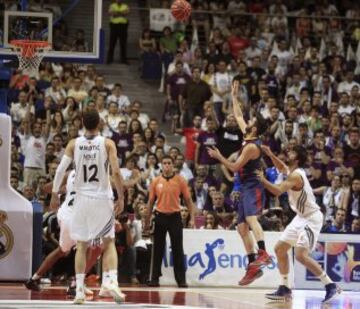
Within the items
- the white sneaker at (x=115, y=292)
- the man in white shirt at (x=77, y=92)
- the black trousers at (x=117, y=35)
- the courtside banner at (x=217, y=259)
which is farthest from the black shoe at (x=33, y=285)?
the black trousers at (x=117, y=35)

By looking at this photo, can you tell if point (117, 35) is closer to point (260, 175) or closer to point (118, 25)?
point (118, 25)

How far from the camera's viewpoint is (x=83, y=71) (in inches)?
968

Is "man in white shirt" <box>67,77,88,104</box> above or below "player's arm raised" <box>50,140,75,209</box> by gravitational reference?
above

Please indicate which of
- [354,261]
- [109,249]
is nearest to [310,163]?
[354,261]

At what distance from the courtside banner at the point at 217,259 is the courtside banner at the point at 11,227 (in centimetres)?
322

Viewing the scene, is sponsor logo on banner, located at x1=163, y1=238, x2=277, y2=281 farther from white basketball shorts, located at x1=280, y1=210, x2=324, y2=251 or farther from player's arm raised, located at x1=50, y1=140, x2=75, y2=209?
player's arm raised, located at x1=50, y1=140, x2=75, y2=209

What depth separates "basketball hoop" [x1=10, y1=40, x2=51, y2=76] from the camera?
1609 cm

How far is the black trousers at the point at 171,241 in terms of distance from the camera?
18.0 m

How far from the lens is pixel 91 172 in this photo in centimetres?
1316

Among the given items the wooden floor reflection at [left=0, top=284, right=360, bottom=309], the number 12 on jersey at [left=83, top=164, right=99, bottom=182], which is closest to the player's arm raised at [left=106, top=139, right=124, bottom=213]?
the number 12 on jersey at [left=83, top=164, right=99, bottom=182]

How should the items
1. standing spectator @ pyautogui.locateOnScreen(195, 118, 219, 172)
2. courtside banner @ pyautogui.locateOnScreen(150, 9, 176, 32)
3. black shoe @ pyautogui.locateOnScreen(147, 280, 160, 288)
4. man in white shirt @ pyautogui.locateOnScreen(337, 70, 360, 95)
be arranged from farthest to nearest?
courtside banner @ pyautogui.locateOnScreen(150, 9, 176, 32), man in white shirt @ pyautogui.locateOnScreen(337, 70, 360, 95), standing spectator @ pyautogui.locateOnScreen(195, 118, 219, 172), black shoe @ pyautogui.locateOnScreen(147, 280, 160, 288)

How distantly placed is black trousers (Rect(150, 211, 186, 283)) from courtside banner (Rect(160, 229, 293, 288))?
0.66 m

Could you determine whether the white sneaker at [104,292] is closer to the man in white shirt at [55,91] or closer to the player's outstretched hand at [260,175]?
the player's outstretched hand at [260,175]

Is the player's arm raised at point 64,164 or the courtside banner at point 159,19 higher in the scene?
the courtside banner at point 159,19
